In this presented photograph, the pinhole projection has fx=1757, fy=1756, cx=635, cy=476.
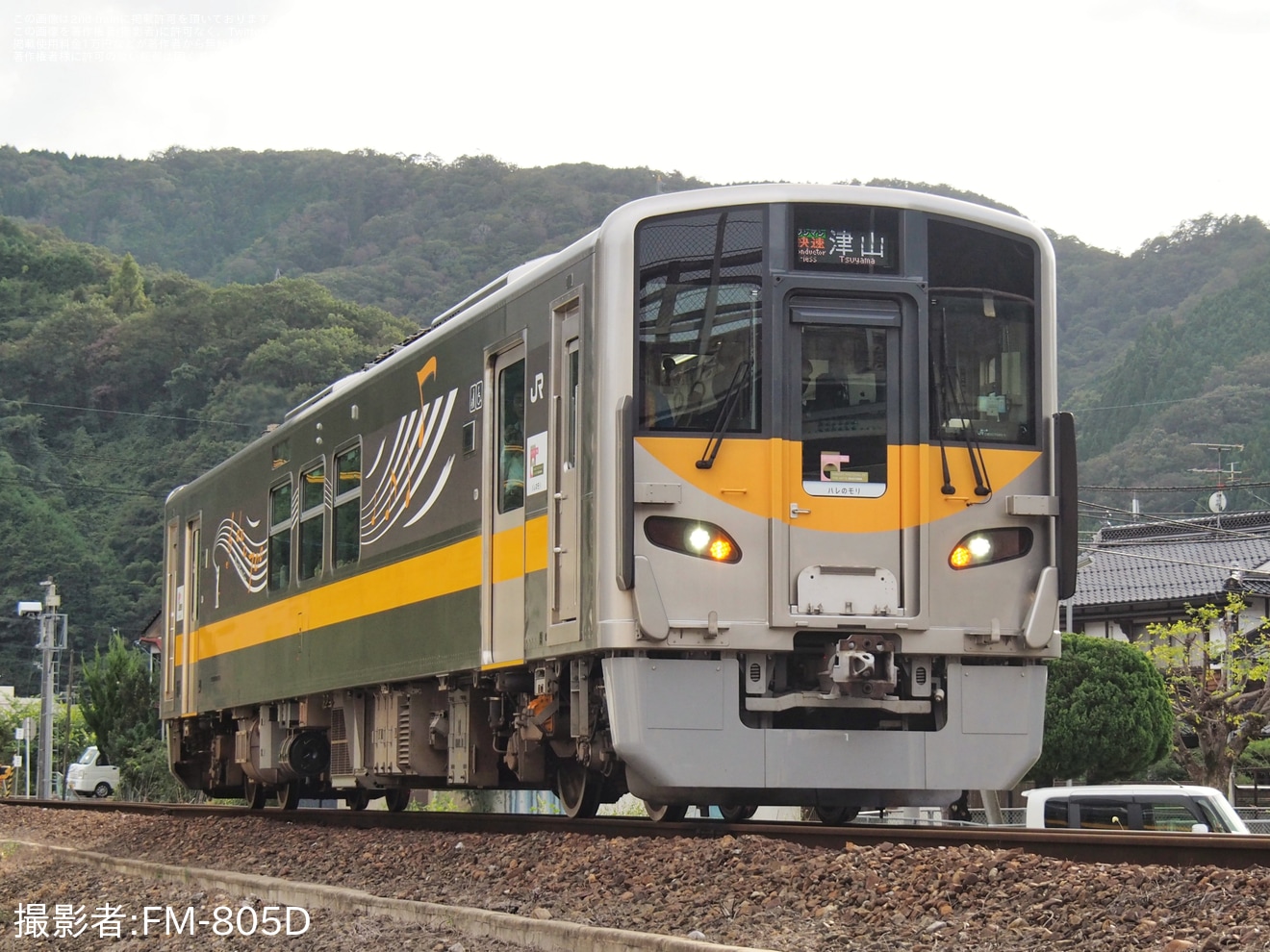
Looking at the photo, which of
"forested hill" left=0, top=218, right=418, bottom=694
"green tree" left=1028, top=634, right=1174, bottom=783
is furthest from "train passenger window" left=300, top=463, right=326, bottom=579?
"forested hill" left=0, top=218, right=418, bottom=694

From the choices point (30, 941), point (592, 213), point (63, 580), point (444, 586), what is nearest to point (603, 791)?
point (444, 586)

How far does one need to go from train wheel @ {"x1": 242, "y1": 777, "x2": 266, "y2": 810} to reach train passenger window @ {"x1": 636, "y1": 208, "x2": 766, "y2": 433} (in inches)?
358

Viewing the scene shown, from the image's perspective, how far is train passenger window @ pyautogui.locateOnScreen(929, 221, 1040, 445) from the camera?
9.08m

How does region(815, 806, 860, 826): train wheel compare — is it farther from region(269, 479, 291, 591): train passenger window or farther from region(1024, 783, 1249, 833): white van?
region(269, 479, 291, 591): train passenger window

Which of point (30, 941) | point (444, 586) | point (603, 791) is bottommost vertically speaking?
point (30, 941)

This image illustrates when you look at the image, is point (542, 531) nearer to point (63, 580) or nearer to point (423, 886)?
point (423, 886)

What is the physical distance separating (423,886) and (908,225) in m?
4.19

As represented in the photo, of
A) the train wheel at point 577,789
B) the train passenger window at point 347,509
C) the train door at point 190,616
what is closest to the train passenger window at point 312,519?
the train passenger window at point 347,509

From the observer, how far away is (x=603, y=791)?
10156 millimetres

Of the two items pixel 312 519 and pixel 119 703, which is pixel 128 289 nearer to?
pixel 119 703

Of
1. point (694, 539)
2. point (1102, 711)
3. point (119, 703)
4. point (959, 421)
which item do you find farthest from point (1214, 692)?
point (119, 703)

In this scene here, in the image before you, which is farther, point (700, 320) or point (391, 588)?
point (391, 588)

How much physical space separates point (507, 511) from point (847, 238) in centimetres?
245

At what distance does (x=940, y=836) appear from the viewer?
Answer: 26.4 feet
